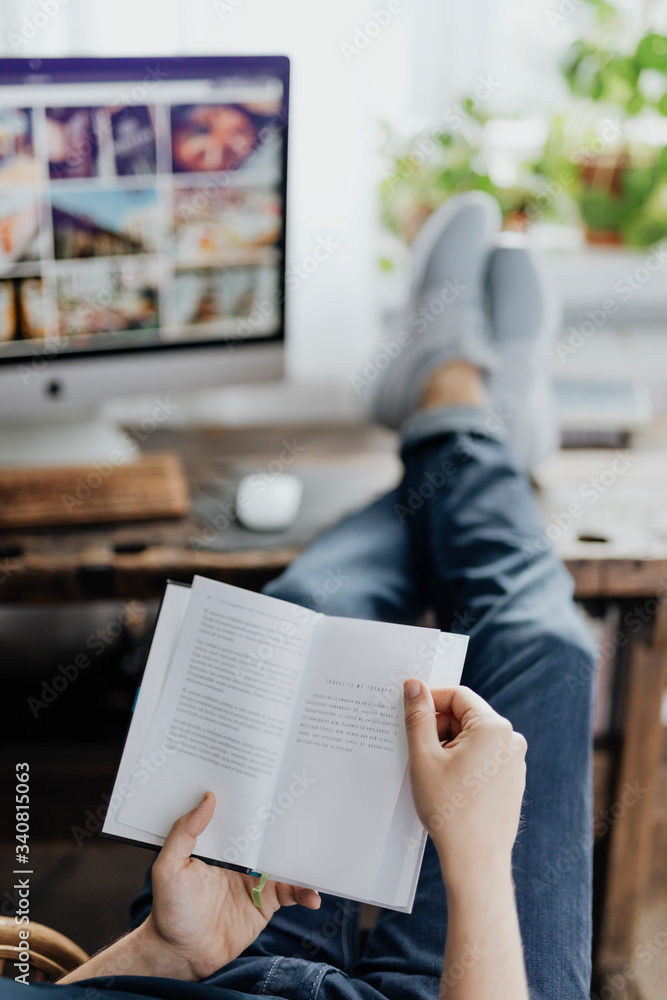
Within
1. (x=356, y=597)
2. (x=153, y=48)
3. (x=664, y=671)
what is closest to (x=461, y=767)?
(x=356, y=597)

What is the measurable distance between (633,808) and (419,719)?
2.04 ft

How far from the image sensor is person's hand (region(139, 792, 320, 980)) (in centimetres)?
58

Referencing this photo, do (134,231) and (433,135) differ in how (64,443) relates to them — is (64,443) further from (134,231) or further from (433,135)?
(433,135)

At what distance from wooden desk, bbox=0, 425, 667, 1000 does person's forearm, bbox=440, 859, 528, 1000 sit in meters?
0.50

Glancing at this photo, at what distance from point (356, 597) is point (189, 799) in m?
0.32

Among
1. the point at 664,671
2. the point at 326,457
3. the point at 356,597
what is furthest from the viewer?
the point at 326,457

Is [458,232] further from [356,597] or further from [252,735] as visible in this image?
[252,735]

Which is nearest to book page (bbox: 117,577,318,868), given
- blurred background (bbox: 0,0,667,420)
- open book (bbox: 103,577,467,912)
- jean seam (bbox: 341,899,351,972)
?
open book (bbox: 103,577,467,912)

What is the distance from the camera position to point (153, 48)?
1417 mm

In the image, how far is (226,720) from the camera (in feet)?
1.98

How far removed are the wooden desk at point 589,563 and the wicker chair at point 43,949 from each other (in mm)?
385

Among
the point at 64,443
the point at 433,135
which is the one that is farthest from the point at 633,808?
the point at 433,135

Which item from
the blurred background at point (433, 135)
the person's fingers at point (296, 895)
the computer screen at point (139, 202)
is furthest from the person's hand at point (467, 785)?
the blurred background at point (433, 135)

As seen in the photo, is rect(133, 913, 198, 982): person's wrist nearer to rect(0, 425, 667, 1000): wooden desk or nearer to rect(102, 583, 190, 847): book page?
rect(102, 583, 190, 847): book page
